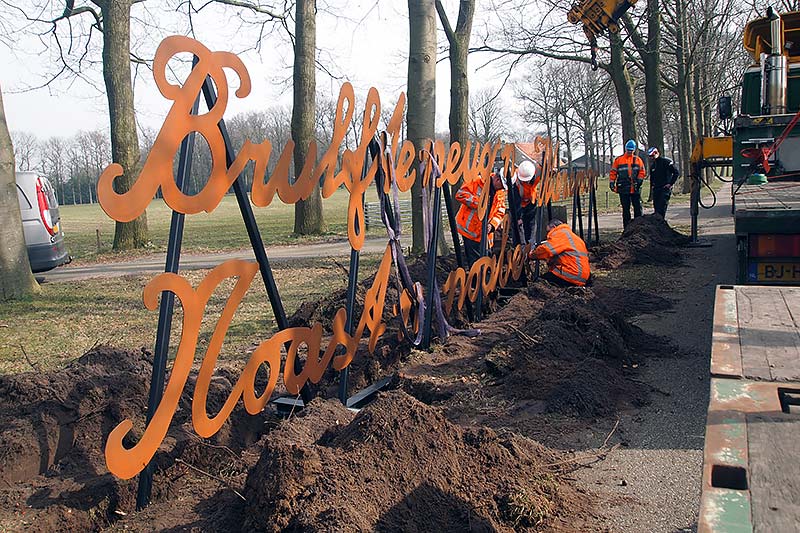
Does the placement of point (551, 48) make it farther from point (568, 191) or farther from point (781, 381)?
point (781, 381)

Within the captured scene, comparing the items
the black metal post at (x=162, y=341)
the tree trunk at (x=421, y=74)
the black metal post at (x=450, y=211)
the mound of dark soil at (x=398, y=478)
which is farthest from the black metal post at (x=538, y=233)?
the black metal post at (x=162, y=341)

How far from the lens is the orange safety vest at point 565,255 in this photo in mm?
8555

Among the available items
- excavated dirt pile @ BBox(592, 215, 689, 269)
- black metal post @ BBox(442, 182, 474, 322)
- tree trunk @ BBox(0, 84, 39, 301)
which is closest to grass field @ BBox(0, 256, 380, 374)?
tree trunk @ BBox(0, 84, 39, 301)

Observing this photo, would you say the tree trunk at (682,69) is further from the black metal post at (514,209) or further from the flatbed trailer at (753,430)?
the flatbed trailer at (753,430)

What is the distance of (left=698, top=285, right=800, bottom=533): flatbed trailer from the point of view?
1.63 metres

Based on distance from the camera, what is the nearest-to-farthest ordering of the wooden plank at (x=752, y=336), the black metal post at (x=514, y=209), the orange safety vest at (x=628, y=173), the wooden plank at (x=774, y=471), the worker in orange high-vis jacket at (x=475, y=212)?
the wooden plank at (x=774, y=471)
the wooden plank at (x=752, y=336)
the worker in orange high-vis jacket at (x=475, y=212)
the black metal post at (x=514, y=209)
the orange safety vest at (x=628, y=173)

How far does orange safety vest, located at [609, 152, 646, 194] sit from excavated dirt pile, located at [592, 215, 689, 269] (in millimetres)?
862

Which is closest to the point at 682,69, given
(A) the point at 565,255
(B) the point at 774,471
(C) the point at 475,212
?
(A) the point at 565,255

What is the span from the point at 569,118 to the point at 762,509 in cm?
6065

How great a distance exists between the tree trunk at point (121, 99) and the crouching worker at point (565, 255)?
10434 mm

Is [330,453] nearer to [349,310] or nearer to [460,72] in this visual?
[349,310]

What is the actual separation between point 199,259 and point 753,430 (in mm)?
14420

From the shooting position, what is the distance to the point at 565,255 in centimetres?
862

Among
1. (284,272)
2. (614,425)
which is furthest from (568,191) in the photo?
(614,425)
